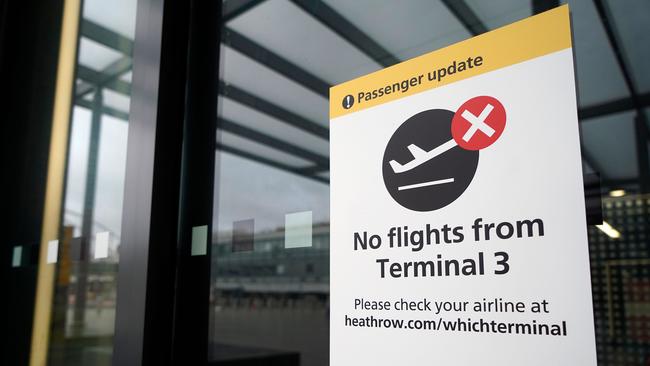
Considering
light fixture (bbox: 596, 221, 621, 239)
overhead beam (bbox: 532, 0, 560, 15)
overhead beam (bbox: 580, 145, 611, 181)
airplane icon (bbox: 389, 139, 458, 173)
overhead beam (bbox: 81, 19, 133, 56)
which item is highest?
overhead beam (bbox: 81, 19, 133, 56)

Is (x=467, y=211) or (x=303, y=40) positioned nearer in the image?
(x=467, y=211)

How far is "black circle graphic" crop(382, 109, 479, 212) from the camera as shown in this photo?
1009 millimetres

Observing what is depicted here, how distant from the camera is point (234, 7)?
5.28 ft

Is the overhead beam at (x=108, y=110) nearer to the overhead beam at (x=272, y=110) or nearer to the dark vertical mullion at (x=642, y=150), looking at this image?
the overhead beam at (x=272, y=110)

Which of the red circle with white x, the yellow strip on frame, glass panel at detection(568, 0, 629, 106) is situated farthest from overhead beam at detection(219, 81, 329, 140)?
the yellow strip on frame

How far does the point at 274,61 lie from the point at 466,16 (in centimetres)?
58

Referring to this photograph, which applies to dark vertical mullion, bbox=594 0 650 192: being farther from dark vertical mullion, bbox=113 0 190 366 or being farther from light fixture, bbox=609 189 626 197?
dark vertical mullion, bbox=113 0 190 366

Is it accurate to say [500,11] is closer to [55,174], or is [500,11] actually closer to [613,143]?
[613,143]

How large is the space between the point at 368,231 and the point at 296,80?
485 mm

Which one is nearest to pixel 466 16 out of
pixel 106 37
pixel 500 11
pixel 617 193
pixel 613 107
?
pixel 500 11

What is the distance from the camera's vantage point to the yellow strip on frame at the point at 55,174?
2111 millimetres

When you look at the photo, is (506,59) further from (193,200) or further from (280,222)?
(193,200)

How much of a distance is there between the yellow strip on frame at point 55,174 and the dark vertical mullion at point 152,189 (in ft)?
2.25

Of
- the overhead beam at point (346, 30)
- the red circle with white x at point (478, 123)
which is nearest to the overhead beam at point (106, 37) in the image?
the overhead beam at point (346, 30)
